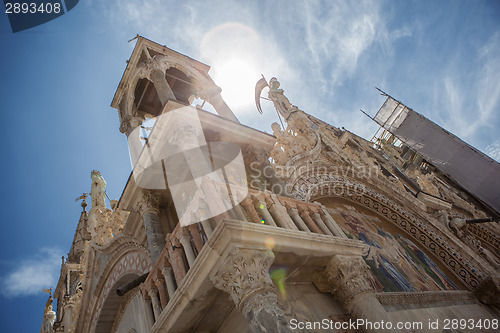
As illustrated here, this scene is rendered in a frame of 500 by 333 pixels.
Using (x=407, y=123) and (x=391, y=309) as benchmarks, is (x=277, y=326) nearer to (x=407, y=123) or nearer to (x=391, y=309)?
(x=391, y=309)

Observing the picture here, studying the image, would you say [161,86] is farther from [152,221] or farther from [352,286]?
[352,286]

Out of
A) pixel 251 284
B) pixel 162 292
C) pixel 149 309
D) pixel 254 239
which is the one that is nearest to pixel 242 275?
pixel 251 284

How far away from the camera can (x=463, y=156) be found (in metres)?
21.3

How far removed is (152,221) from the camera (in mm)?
6734

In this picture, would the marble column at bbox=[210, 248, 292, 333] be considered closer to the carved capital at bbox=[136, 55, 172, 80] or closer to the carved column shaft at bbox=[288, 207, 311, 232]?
the carved column shaft at bbox=[288, 207, 311, 232]

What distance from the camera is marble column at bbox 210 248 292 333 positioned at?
11.4 feet

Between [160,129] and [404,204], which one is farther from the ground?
[160,129]

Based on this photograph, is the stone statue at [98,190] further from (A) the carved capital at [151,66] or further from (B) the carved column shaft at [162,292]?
(B) the carved column shaft at [162,292]

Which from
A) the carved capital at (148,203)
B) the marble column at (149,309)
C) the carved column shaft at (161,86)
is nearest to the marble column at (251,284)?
the marble column at (149,309)

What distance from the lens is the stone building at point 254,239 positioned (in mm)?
4074

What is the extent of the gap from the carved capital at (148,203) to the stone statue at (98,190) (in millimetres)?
9489

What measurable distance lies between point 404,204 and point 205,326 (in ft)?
27.7

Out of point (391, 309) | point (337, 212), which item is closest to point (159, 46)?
point (337, 212)

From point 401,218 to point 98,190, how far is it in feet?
43.3
